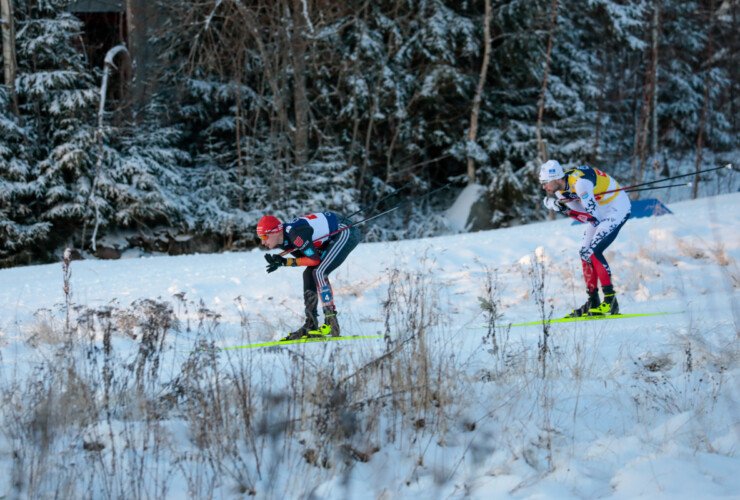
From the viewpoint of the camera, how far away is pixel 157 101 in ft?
66.8

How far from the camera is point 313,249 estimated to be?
7.04 metres

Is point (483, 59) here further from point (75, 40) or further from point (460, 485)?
point (460, 485)

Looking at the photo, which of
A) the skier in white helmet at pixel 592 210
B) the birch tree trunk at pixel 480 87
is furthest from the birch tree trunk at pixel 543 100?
the skier in white helmet at pixel 592 210

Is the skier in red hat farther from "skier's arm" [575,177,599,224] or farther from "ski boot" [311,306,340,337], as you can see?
"skier's arm" [575,177,599,224]

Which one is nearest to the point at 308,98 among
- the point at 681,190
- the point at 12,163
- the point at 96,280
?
the point at 12,163

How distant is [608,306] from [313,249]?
3.48 metres

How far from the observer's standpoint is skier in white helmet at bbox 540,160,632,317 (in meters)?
7.61

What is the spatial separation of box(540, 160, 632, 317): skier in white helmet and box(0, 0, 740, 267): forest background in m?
11.9

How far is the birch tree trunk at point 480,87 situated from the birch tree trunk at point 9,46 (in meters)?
13.7

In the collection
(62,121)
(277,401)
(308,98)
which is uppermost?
(308,98)

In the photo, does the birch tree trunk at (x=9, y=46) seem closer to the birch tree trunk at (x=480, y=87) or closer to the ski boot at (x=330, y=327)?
the birch tree trunk at (x=480, y=87)

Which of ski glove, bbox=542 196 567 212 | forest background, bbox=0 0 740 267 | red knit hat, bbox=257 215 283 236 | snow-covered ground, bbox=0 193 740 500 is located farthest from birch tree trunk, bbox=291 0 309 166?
red knit hat, bbox=257 215 283 236

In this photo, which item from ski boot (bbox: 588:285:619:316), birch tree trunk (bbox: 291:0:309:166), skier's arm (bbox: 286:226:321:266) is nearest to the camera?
skier's arm (bbox: 286:226:321:266)

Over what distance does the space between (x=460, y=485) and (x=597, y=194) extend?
16.6 ft
